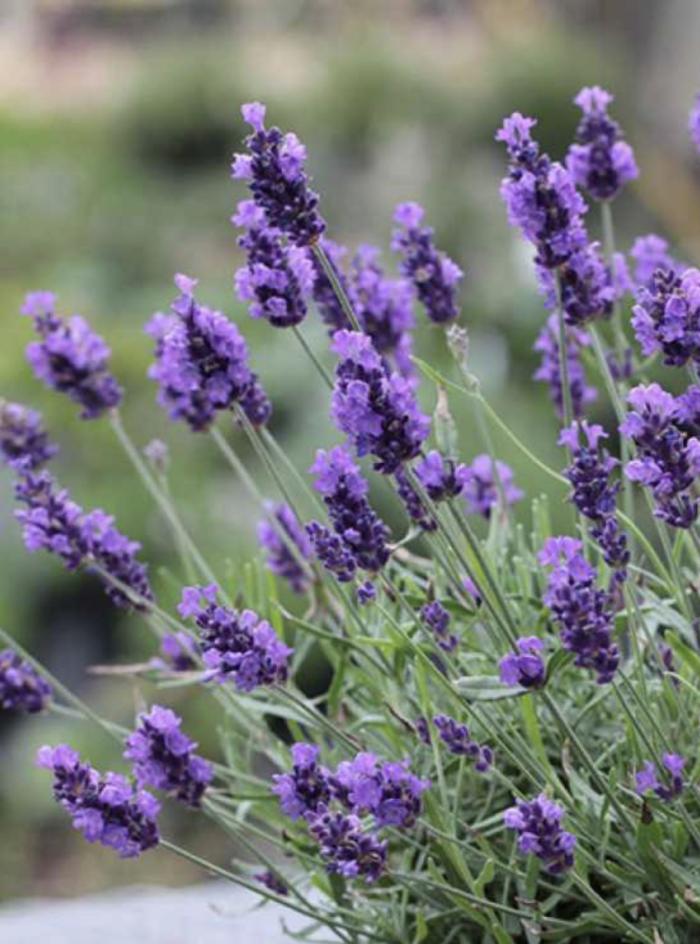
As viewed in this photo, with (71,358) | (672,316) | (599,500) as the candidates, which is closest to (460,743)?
(599,500)

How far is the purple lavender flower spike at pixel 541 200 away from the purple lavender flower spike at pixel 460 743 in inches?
10.4

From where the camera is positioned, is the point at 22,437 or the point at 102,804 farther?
the point at 22,437

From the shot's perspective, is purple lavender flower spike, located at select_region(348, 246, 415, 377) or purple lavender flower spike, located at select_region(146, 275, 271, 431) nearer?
purple lavender flower spike, located at select_region(146, 275, 271, 431)

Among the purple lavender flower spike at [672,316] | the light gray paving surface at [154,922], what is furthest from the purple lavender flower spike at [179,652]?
the purple lavender flower spike at [672,316]

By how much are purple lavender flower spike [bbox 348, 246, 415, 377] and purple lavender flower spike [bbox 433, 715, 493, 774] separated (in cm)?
32

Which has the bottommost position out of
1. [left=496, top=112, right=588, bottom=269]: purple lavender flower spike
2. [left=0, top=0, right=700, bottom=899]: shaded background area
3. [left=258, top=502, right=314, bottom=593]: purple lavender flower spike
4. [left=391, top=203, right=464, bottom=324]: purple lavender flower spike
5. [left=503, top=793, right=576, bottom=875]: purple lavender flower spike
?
[left=503, top=793, right=576, bottom=875]: purple lavender flower spike

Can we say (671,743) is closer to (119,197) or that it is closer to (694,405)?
(694,405)

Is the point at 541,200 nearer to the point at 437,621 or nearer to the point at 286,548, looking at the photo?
the point at 437,621

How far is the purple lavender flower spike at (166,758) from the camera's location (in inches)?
38.8

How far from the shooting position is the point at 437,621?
1036 mm

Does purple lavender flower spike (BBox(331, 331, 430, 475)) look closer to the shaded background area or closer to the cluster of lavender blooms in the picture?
the cluster of lavender blooms

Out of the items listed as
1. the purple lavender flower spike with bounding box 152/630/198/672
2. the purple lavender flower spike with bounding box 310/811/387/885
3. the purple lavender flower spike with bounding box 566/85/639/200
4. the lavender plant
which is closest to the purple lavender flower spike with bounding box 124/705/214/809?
the lavender plant

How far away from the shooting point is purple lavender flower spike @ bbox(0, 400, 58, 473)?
1.23 metres

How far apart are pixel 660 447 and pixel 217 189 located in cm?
756
